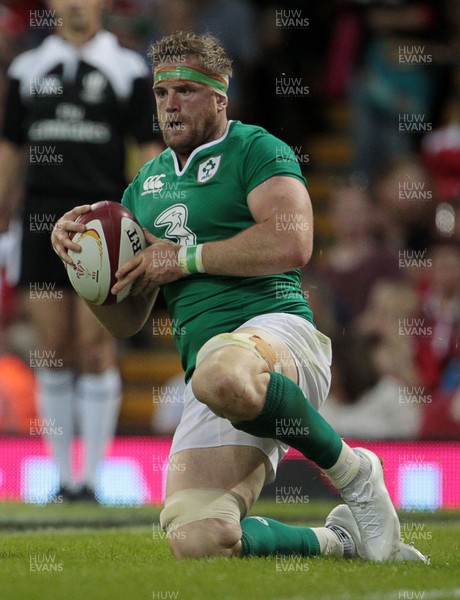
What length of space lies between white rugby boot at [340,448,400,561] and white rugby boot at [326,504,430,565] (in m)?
0.04

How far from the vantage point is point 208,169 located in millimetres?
4668

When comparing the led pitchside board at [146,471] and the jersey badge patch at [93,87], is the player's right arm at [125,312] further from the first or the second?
the jersey badge patch at [93,87]

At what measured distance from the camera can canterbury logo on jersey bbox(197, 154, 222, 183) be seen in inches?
183

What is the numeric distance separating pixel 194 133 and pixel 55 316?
8.41 feet

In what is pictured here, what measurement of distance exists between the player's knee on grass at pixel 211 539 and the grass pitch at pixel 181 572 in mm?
90

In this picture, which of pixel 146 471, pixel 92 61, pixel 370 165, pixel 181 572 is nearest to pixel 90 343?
pixel 146 471

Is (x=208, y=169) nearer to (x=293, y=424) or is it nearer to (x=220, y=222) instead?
(x=220, y=222)

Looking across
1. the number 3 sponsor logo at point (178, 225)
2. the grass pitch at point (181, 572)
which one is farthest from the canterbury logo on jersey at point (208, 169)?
the grass pitch at point (181, 572)

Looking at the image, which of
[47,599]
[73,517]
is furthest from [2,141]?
[47,599]

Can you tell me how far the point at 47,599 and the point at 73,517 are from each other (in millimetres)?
2749

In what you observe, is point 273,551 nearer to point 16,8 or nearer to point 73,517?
point 73,517

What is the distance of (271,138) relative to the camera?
4621 mm

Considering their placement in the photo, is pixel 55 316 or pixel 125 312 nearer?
pixel 125 312

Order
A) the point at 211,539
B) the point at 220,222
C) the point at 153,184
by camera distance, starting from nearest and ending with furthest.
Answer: the point at 211,539, the point at 220,222, the point at 153,184
